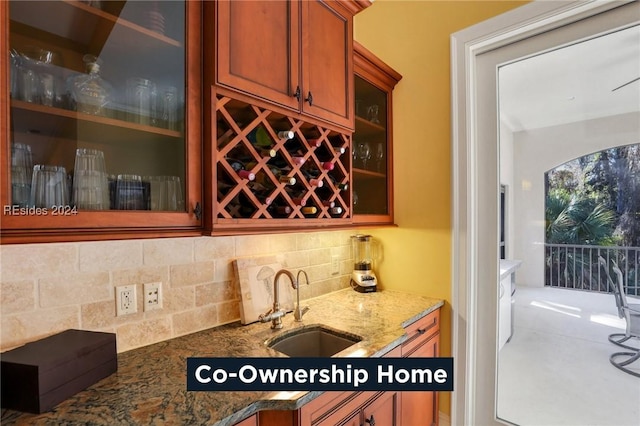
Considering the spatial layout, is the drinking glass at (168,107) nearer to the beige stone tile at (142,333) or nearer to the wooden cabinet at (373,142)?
the beige stone tile at (142,333)

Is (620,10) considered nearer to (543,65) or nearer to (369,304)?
(543,65)

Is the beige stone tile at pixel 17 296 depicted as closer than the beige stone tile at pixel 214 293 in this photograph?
Yes

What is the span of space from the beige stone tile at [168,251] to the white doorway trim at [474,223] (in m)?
1.42

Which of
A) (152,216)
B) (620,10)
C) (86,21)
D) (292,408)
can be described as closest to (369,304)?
(292,408)

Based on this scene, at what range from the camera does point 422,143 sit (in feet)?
6.47

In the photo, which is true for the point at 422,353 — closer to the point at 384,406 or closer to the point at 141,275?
the point at 384,406

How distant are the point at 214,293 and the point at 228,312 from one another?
0.40ft

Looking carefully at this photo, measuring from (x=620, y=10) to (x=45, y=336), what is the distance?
2.59 meters

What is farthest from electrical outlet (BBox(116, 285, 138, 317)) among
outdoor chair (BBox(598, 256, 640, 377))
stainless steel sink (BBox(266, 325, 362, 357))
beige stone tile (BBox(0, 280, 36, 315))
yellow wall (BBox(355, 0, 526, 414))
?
outdoor chair (BBox(598, 256, 640, 377))

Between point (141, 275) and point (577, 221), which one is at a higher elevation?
point (577, 221)

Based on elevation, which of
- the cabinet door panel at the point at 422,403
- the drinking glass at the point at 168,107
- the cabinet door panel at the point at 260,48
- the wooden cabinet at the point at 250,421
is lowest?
the cabinet door panel at the point at 422,403

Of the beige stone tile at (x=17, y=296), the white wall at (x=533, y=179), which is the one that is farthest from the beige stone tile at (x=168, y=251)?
the white wall at (x=533, y=179)

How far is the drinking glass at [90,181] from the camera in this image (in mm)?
878

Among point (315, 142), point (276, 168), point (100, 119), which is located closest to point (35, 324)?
point (100, 119)
